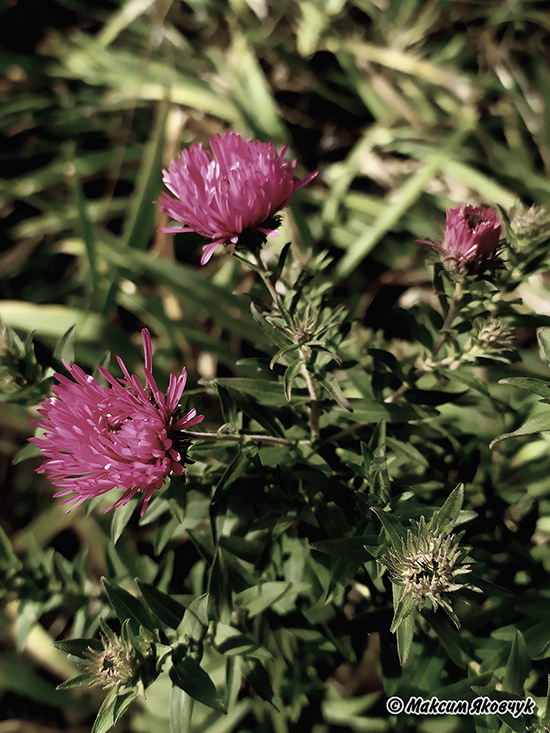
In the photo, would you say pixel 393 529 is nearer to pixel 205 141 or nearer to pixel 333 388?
pixel 333 388

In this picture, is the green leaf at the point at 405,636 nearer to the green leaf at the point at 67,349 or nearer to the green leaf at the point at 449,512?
the green leaf at the point at 449,512

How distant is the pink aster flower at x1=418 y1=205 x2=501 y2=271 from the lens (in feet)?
2.57

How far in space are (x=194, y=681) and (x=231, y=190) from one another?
0.75 meters

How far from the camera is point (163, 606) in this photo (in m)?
0.89

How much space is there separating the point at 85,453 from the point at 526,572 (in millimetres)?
928

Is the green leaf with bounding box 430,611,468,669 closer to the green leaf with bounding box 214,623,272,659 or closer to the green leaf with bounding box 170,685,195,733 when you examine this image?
the green leaf with bounding box 214,623,272,659

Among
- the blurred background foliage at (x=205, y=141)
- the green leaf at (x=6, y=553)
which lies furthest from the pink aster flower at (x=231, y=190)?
the blurred background foliage at (x=205, y=141)

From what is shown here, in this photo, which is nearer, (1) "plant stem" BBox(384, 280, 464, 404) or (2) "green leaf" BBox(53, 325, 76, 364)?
(1) "plant stem" BBox(384, 280, 464, 404)

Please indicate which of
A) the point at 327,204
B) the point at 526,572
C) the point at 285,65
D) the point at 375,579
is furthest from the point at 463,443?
the point at 285,65

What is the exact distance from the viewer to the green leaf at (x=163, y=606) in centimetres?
87

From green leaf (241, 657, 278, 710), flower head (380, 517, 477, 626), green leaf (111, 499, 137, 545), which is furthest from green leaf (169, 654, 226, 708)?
flower head (380, 517, 477, 626)

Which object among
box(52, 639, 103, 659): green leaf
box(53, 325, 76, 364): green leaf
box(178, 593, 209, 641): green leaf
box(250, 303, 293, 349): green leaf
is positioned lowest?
box(178, 593, 209, 641): green leaf

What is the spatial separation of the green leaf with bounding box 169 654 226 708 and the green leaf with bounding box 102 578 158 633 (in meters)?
0.08

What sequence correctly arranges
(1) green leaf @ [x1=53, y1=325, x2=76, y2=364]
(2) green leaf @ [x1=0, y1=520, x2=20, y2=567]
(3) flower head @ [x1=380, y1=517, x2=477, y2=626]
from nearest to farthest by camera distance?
(3) flower head @ [x1=380, y1=517, x2=477, y2=626] < (1) green leaf @ [x1=53, y1=325, x2=76, y2=364] < (2) green leaf @ [x1=0, y1=520, x2=20, y2=567]
